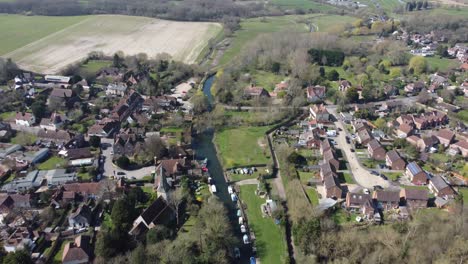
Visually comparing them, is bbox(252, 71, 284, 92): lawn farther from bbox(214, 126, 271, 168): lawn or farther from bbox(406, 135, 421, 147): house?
bbox(406, 135, 421, 147): house

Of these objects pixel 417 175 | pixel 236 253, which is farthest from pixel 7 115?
pixel 417 175

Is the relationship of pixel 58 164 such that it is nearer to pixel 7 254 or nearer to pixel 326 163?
pixel 7 254

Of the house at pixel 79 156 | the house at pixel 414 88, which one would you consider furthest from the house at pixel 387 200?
the house at pixel 414 88

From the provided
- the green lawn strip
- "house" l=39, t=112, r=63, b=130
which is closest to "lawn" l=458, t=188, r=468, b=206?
the green lawn strip

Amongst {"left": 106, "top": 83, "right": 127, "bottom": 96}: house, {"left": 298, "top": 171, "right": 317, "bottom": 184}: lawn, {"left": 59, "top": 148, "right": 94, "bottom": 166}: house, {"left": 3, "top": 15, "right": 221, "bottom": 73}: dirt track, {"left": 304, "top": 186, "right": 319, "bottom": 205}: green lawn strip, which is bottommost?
{"left": 304, "top": 186, "right": 319, "bottom": 205}: green lawn strip

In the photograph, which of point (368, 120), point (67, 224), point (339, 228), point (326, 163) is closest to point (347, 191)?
point (326, 163)

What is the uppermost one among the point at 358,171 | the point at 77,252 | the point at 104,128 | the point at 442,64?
the point at 442,64

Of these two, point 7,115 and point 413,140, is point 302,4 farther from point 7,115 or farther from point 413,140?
point 7,115
